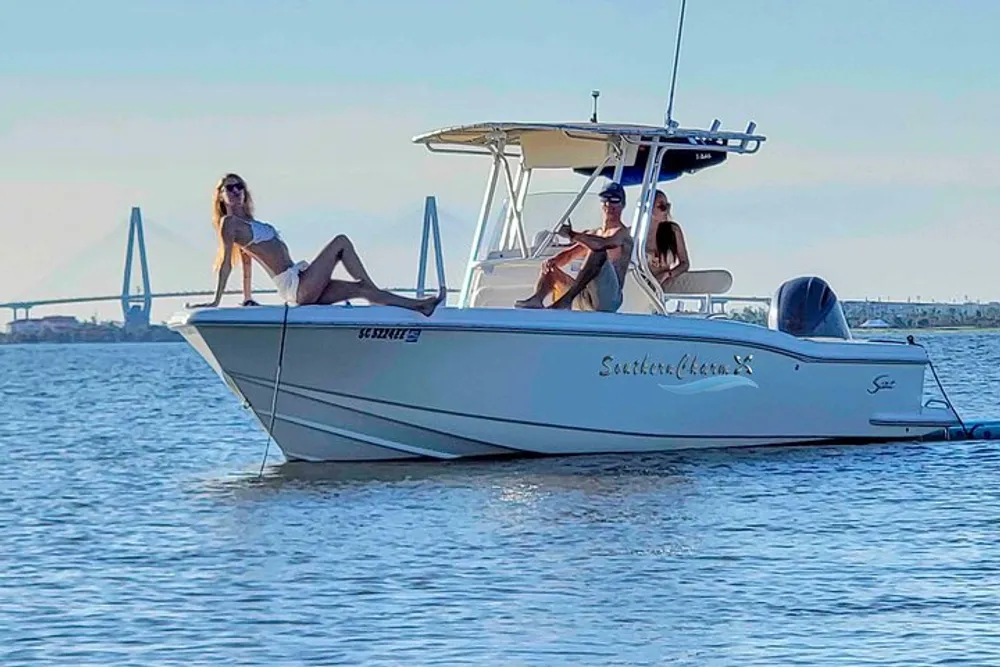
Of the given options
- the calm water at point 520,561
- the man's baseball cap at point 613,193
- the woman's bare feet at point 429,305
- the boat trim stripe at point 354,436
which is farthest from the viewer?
the man's baseball cap at point 613,193

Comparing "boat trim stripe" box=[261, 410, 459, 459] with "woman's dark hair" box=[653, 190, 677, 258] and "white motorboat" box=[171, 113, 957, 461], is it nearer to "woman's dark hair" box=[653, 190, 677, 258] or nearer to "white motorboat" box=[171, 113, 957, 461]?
"white motorboat" box=[171, 113, 957, 461]

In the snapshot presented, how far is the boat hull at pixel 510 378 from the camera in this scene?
578 inches

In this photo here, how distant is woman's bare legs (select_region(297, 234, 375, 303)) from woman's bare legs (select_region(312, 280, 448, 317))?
40 mm

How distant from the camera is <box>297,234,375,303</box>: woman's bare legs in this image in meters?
14.6

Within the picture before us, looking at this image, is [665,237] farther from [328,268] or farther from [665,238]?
[328,268]

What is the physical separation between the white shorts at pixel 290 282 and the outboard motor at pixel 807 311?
462 centimetres

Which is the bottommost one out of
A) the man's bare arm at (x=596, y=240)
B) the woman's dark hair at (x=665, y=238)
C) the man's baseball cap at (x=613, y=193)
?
the man's bare arm at (x=596, y=240)

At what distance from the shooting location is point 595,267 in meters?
15.5

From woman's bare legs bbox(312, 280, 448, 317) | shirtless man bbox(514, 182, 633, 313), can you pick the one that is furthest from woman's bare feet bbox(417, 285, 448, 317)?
shirtless man bbox(514, 182, 633, 313)

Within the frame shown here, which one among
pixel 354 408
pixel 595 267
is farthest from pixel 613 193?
pixel 354 408

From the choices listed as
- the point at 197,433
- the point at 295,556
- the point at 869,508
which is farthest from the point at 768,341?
the point at 197,433

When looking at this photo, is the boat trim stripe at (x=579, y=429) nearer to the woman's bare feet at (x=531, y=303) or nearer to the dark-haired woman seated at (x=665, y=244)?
the woman's bare feet at (x=531, y=303)

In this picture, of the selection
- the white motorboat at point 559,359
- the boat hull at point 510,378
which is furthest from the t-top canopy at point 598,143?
the boat hull at point 510,378

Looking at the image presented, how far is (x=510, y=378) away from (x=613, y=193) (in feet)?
6.08
